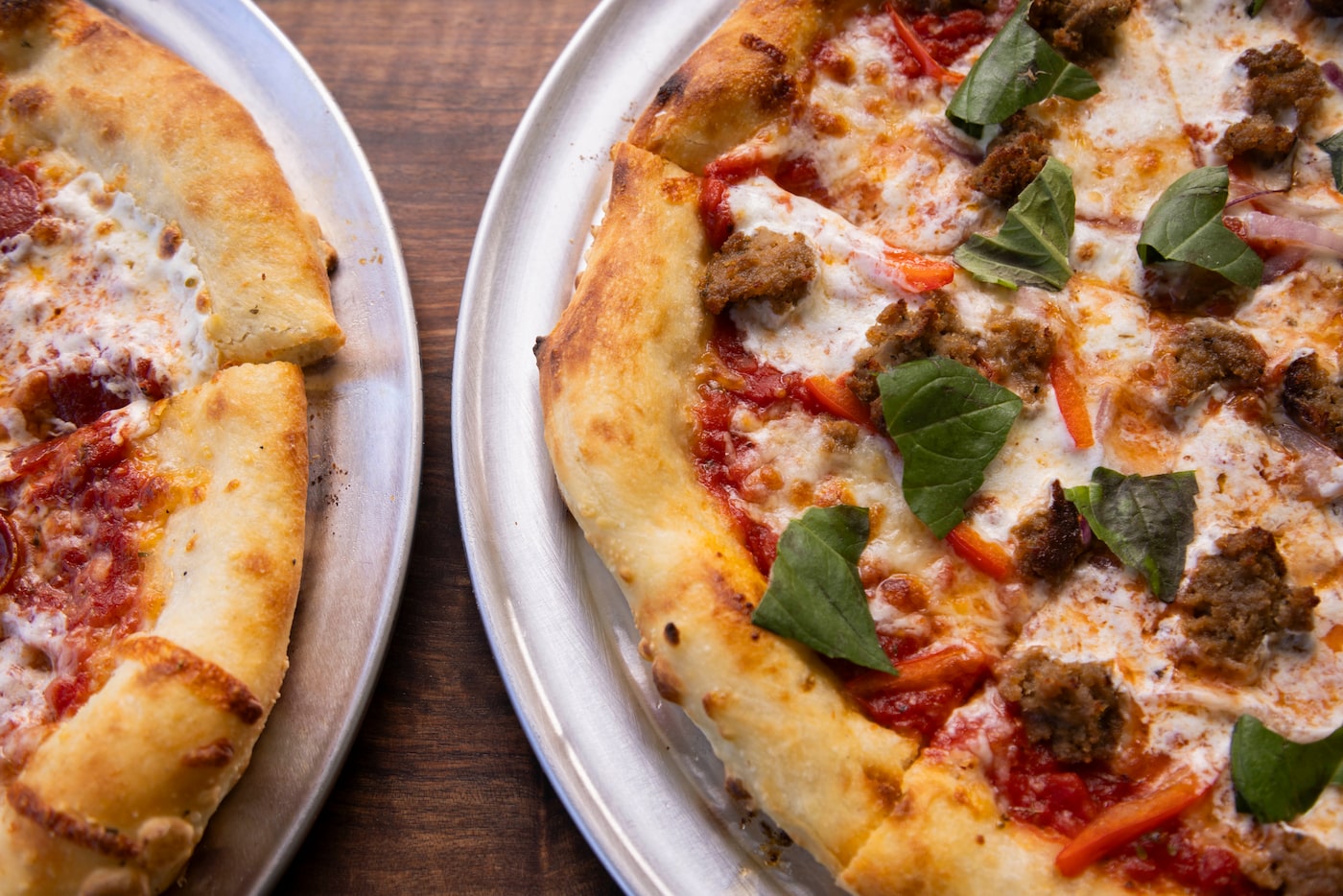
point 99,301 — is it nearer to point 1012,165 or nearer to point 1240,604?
point 1012,165

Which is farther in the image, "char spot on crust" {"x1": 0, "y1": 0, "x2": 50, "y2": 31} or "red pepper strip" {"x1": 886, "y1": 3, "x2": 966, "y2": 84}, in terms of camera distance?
"char spot on crust" {"x1": 0, "y1": 0, "x2": 50, "y2": 31}

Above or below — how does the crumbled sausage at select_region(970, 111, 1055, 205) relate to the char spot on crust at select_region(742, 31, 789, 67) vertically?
below

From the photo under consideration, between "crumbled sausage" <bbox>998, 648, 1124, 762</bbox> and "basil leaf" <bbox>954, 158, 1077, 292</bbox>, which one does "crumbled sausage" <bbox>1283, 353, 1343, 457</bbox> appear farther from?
"crumbled sausage" <bbox>998, 648, 1124, 762</bbox>

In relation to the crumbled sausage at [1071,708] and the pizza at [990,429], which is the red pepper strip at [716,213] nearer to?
the pizza at [990,429]

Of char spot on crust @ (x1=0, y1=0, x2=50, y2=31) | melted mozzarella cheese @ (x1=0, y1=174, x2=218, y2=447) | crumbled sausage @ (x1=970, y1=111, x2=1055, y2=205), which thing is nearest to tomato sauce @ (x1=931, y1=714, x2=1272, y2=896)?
crumbled sausage @ (x1=970, y1=111, x2=1055, y2=205)

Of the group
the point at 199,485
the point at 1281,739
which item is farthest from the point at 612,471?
the point at 1281,739

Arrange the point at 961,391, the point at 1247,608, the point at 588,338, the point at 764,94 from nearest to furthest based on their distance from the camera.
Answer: the point at 1247,608, the point at 961,391, the point at 588,338, the point at 764,94

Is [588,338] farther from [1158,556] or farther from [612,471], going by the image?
[1158,556]
